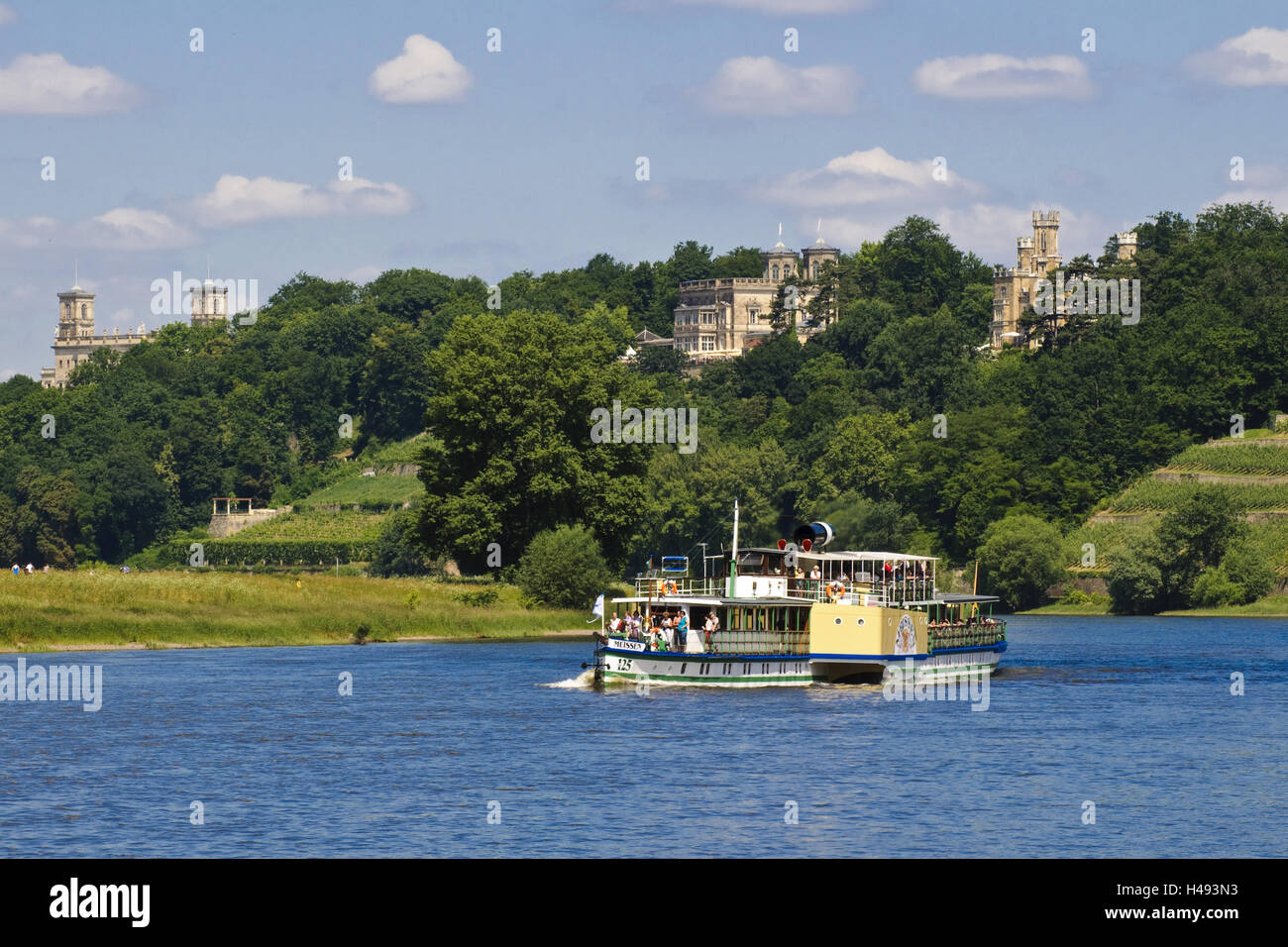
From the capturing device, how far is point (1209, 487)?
161 m

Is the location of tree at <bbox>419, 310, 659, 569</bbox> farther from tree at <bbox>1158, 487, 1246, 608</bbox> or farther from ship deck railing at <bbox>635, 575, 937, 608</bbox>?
tree at <bbox>1158, 487, 1246, 608</bbox>

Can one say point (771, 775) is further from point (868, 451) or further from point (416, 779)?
point (868, 451)

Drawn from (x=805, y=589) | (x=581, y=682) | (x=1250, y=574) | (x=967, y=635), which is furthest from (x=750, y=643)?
(x=1250, y=574)

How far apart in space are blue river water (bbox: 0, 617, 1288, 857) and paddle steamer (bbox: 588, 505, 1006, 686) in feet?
6.04

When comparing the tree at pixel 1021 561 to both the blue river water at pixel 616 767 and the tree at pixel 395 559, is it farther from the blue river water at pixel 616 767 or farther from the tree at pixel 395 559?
the blue river water at pixel 616 767

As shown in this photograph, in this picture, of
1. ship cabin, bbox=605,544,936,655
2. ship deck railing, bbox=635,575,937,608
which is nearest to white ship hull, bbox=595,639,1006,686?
ship cabin, bbox=605,544,936,655

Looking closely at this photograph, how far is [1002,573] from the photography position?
537 feet

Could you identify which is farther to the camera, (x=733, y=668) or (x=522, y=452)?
(x=522, y=452)

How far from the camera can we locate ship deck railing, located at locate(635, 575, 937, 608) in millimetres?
77375

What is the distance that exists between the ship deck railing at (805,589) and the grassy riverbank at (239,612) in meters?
25.9

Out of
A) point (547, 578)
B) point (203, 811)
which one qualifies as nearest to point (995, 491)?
point (547, 578)

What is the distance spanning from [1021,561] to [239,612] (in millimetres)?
84078

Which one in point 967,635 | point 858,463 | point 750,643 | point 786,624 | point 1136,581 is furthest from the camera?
point 858,463

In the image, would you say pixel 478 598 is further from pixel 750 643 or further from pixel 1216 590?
pixel 1216 590
